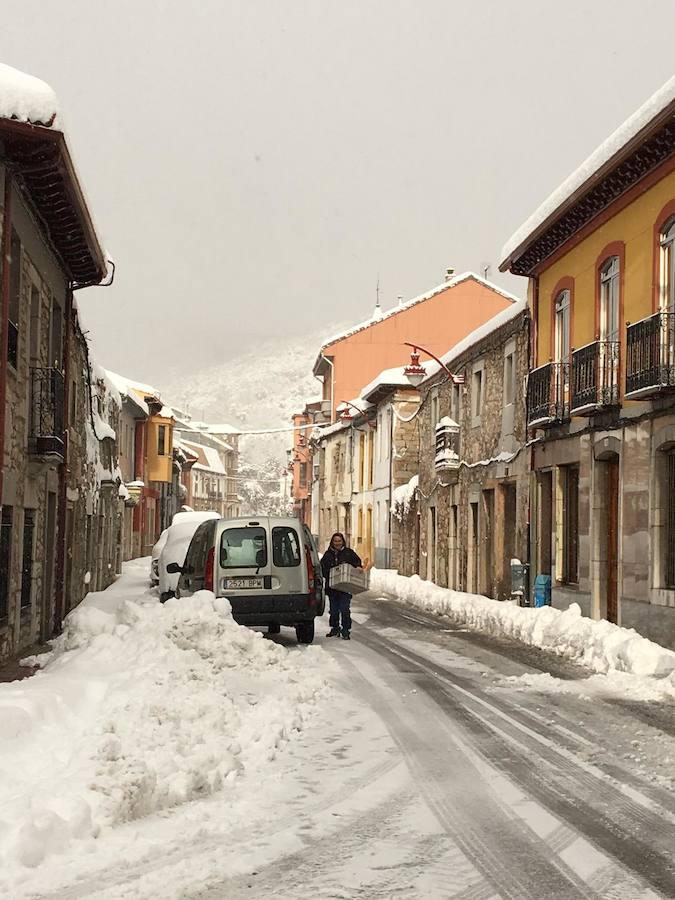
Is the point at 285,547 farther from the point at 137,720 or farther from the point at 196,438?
the point at 196,438

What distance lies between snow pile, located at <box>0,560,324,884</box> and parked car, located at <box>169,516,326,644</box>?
2187 mm

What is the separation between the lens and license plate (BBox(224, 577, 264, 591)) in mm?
14492

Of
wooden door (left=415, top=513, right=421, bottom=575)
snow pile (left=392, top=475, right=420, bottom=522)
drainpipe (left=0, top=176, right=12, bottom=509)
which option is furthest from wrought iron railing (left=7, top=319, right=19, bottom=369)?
snow pile (left=392, top=475, right=420, bottom=522)

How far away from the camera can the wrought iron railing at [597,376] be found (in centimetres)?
1642

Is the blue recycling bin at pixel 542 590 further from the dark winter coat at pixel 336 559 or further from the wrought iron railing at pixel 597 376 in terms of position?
the dark winter coat at pixel 336 559

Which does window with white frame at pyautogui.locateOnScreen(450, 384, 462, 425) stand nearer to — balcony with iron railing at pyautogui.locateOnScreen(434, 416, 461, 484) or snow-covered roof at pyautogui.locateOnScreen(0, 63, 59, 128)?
balcony with iron railing at pyautogui.locateOnScreen(434, 416, 461, 484)

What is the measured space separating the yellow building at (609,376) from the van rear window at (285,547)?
204 inches

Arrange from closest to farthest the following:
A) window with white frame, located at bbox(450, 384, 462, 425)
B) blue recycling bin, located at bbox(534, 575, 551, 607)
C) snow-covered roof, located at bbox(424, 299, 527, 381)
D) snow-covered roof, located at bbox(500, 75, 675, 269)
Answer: snow-covered roof, located at bbox(500, 75, 675, 269), blue recycling bin, located at bbox(534, 575, 551, 607), snow-covered roof, located at bbox(424, 299, 527, 381), window with white frame, located at bbox(450, 384, 462, 425)

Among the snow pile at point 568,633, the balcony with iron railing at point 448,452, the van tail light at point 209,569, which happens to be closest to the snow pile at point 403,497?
the balcony with iron railing at point 448,452

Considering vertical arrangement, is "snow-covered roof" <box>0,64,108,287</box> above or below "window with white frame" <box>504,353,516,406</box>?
above

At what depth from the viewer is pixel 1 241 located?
11391 millimetres

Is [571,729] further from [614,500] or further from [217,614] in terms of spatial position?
[614,500]

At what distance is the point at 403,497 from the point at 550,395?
16.3 meters

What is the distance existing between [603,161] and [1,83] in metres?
9.43
